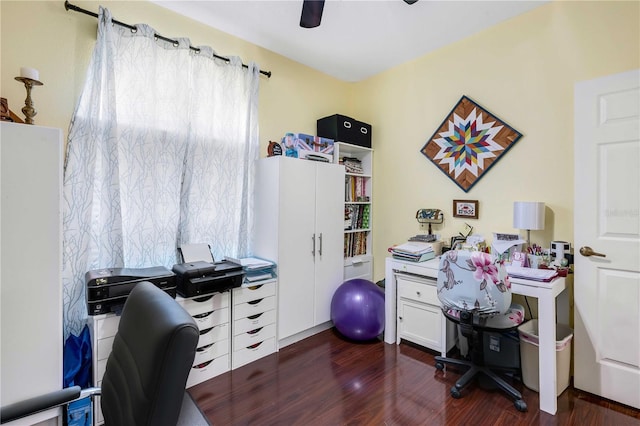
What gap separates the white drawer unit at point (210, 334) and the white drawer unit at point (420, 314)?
1.47 meters

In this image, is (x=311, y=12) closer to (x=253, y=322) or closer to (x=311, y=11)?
(x=311, y=11)

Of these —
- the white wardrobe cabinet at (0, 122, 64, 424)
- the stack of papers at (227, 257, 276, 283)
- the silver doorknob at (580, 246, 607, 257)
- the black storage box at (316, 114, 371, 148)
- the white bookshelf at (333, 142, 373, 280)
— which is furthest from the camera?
the white bookshelf at (333, 142, 373, 280)

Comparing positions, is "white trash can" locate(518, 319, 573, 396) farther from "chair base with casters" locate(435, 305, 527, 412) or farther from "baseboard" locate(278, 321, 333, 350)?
"baseboard" locate(278, 321, 333, 350)

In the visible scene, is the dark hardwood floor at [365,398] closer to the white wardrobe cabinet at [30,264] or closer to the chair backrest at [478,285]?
the chair backrest at [478,285]

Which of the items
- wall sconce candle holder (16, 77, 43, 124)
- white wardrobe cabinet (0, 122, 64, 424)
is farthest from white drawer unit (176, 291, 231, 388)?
wall sconce candle holder (16, 77, 43, 124)

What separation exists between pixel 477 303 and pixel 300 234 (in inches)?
59.1

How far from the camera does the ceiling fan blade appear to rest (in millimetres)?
1814

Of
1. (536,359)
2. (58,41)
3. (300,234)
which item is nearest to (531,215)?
(536,359)

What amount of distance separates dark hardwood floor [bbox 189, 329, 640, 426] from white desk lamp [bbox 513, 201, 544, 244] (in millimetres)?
1132

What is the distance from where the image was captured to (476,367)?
210cm

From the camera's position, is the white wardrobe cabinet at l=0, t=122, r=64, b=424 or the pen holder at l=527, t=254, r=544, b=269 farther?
the pen holder at l=527, t=254, r=544, b=269

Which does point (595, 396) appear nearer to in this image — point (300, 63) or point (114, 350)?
point (114, 350)

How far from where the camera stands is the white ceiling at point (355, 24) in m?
2.30

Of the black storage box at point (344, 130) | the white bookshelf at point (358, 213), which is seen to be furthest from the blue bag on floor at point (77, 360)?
the black storage box at point (344, 130)
